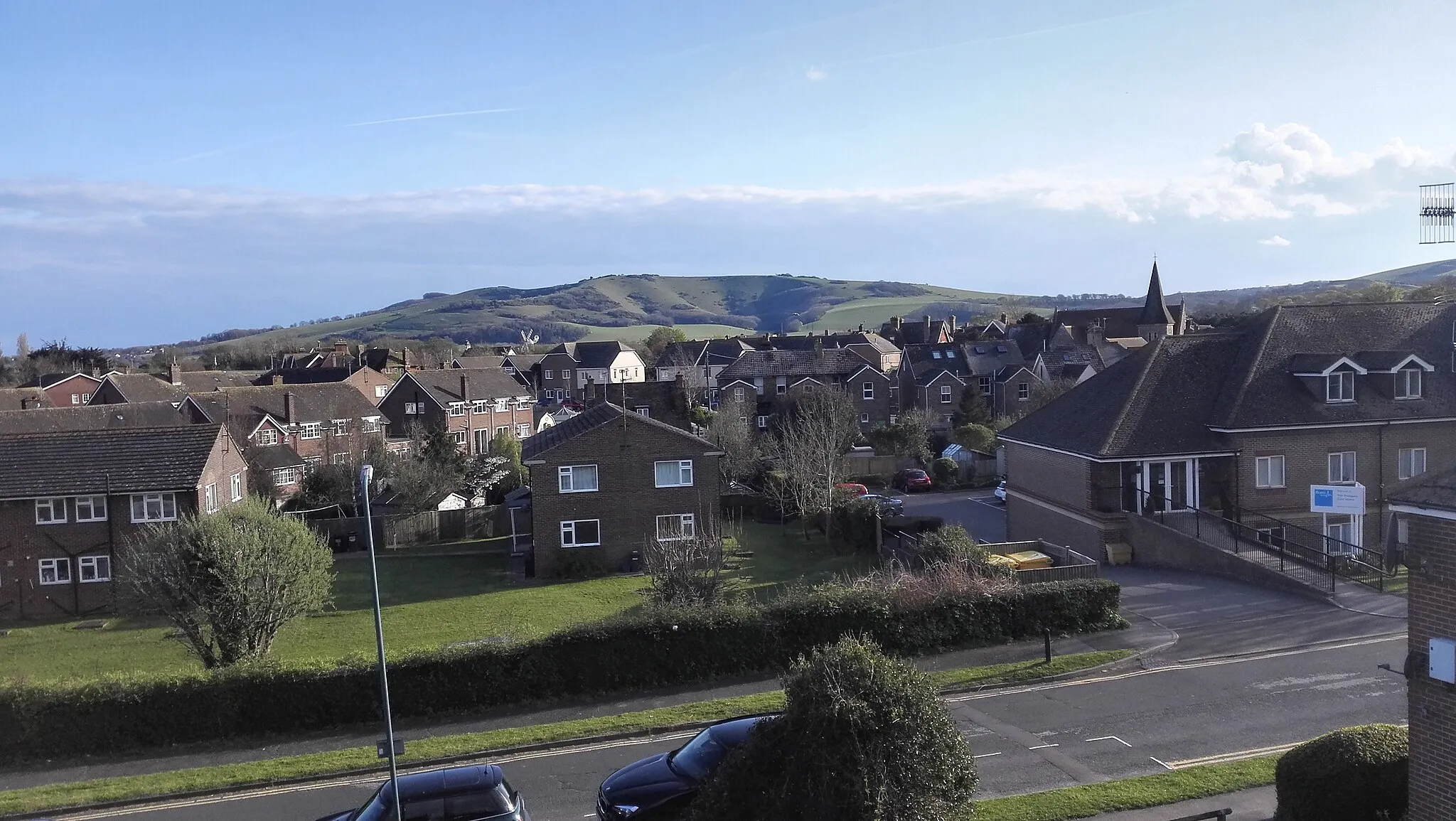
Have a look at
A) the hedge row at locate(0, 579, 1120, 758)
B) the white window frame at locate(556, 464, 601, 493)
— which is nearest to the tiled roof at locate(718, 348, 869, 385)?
the white window frame at locate(556, 464, 601, 493)

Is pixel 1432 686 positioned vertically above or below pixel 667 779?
above

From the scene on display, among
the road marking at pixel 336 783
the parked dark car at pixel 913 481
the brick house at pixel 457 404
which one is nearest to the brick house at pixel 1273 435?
the parked dark car at pixel 913 481

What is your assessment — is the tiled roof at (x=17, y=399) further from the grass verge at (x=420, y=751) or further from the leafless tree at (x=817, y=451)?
the grass verge at (x=420, y=751)

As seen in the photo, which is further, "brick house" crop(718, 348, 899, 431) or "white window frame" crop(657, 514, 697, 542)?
"brick house" crop(718, 348, 899, 431)

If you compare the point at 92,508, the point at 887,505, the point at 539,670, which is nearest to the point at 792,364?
the point at 887,505

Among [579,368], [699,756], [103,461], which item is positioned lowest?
[699,756]

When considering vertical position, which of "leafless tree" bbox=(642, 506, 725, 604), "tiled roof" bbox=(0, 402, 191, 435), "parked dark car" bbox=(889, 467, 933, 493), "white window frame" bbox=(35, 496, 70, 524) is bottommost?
"parked dark car" bbox=(889, 467, 933, 493)

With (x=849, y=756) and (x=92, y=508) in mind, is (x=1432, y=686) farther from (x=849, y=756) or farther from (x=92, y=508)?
(x=92, y=508)

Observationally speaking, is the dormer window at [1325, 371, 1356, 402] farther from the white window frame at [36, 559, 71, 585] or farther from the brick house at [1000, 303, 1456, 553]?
the white window frame at [36, 559, 71, 585]
